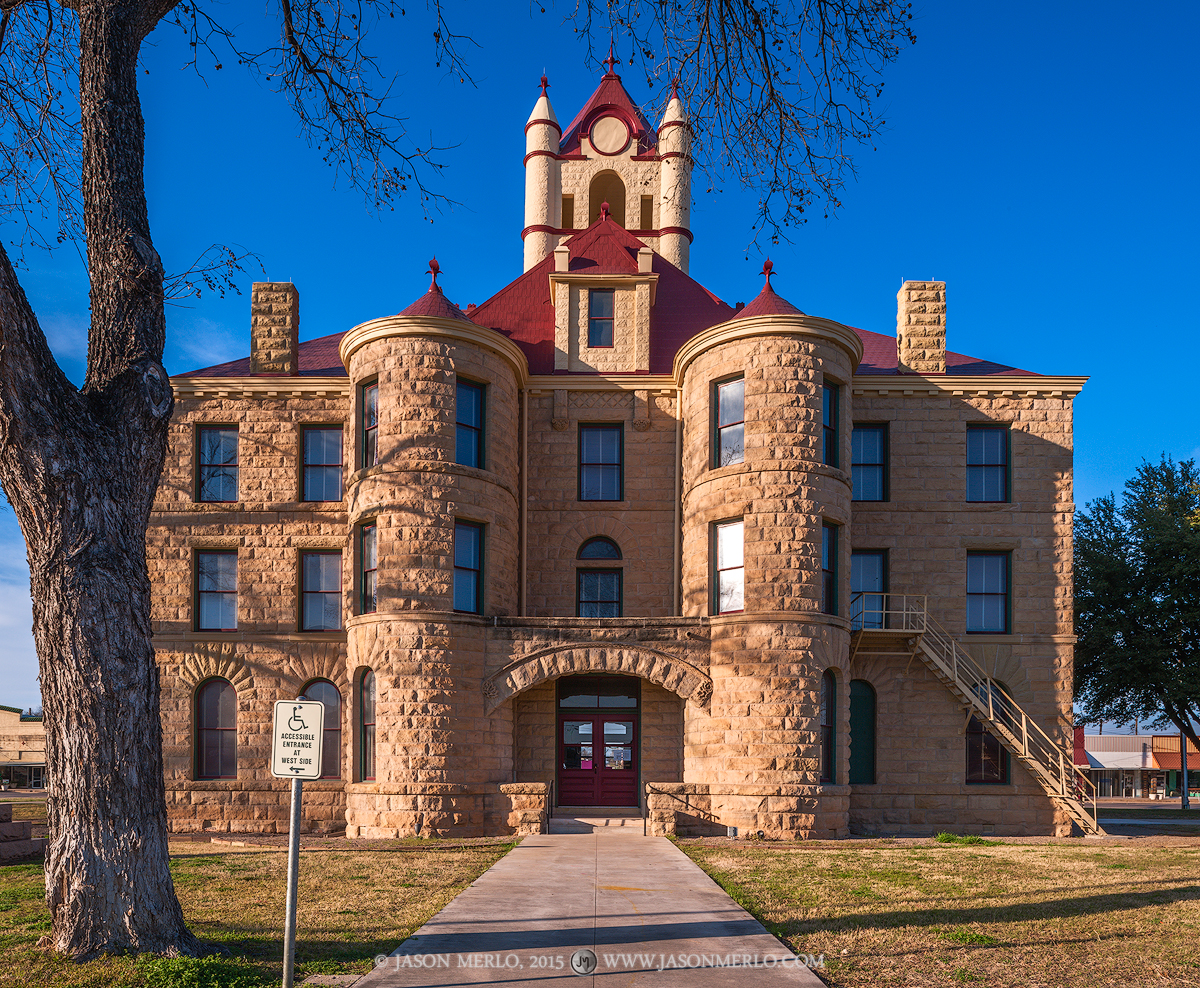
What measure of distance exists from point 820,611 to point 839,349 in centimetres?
569

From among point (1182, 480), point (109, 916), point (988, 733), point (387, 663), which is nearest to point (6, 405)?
point (109, 916)

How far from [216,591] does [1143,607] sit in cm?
2520

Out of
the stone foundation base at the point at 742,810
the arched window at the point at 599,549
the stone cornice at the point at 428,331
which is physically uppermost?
the stone cornice at the point at 428,331

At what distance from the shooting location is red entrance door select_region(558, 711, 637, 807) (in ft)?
75.4

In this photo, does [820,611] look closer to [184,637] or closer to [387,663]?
[387,663]

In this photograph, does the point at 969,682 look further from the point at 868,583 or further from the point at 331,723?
the point at 331,723

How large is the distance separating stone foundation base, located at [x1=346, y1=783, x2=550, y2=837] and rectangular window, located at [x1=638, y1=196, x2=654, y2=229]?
65.4 ft

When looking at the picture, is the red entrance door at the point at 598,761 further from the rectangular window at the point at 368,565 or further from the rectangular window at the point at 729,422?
the rectangular window at the point at 729,422

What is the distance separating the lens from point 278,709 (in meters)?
7.54

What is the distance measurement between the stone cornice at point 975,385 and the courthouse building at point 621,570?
0.07 meters

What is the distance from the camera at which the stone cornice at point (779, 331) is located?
21.6 metres

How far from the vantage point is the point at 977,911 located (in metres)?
11.2

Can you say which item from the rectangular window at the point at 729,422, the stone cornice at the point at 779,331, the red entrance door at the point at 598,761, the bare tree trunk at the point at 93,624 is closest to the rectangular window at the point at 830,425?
the stone cornice at the point at 779,331

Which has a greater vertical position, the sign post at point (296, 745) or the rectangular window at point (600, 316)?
the rectangular window at point (600, 316)
